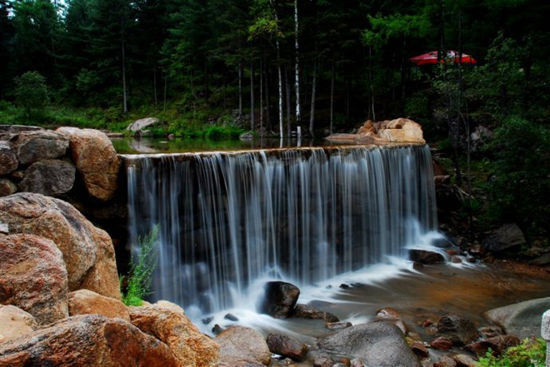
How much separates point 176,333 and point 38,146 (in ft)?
16.7

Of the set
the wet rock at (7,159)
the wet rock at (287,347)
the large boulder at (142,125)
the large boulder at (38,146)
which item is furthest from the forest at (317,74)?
the wet rock at (7,159)

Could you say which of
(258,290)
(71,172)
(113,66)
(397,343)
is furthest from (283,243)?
(113,66)

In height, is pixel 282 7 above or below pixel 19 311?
above

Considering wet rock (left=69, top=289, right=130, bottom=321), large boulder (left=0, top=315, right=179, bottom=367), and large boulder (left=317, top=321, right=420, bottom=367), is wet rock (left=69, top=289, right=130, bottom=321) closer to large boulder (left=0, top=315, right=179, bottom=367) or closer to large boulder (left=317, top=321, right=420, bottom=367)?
large boulder (left=0, top=315, right=179, bottom=367)

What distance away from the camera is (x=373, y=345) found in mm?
6562

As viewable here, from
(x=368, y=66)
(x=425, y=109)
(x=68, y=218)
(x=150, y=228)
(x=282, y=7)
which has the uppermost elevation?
(x=282, y=7)

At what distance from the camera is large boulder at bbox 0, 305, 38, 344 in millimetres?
2309

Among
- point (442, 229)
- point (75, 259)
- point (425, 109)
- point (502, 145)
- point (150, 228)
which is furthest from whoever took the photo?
point (425, 109)

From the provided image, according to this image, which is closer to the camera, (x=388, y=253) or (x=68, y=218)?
(x=68, y=218)

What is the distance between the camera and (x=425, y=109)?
800 inches

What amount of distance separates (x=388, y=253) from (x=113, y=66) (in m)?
31.9

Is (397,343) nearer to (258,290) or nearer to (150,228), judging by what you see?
(258,290)

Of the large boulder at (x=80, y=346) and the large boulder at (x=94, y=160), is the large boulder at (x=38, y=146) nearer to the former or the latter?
the large boulder at (x=94, y=160)

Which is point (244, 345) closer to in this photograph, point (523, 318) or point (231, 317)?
point (231, 317)
